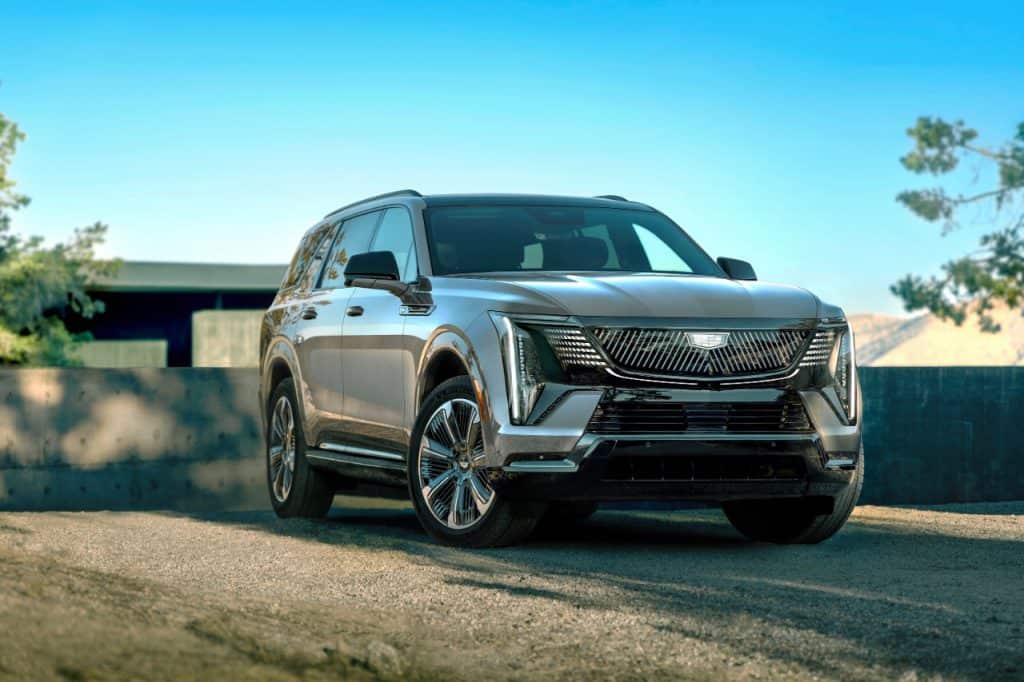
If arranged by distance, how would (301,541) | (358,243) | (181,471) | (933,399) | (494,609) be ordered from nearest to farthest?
(494,609), (301,541), (358,243), (181,471), (933,399)

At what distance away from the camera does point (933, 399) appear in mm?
16609

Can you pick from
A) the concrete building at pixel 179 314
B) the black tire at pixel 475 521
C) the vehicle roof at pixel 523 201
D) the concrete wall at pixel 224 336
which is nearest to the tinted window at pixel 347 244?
the vehicle roof at pixel 523 201

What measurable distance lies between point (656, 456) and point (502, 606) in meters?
1.82

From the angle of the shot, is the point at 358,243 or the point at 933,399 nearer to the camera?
the point at 358,243

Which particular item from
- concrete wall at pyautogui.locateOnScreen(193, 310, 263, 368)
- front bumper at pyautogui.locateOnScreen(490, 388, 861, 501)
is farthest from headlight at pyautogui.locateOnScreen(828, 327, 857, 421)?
concrete wall at pyautogui.locateOnScreen(193, 310, 263, 368)

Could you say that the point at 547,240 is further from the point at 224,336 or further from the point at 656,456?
the point at 224,336

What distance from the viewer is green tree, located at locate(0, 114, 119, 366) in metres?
39.9

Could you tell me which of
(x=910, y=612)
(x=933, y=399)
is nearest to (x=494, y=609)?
(x=910, y=612)

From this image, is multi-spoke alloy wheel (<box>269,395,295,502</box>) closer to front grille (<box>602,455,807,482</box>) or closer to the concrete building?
front grille (<box>602,455,807,482</box>)

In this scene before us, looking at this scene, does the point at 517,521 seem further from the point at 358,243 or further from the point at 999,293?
the point at 999,293

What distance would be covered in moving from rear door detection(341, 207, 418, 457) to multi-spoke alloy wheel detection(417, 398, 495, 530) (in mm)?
481

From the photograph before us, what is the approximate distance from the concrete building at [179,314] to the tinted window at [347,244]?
1143 inches

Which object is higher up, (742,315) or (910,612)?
(742,315)

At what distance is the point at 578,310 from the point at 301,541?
2.43 meters
